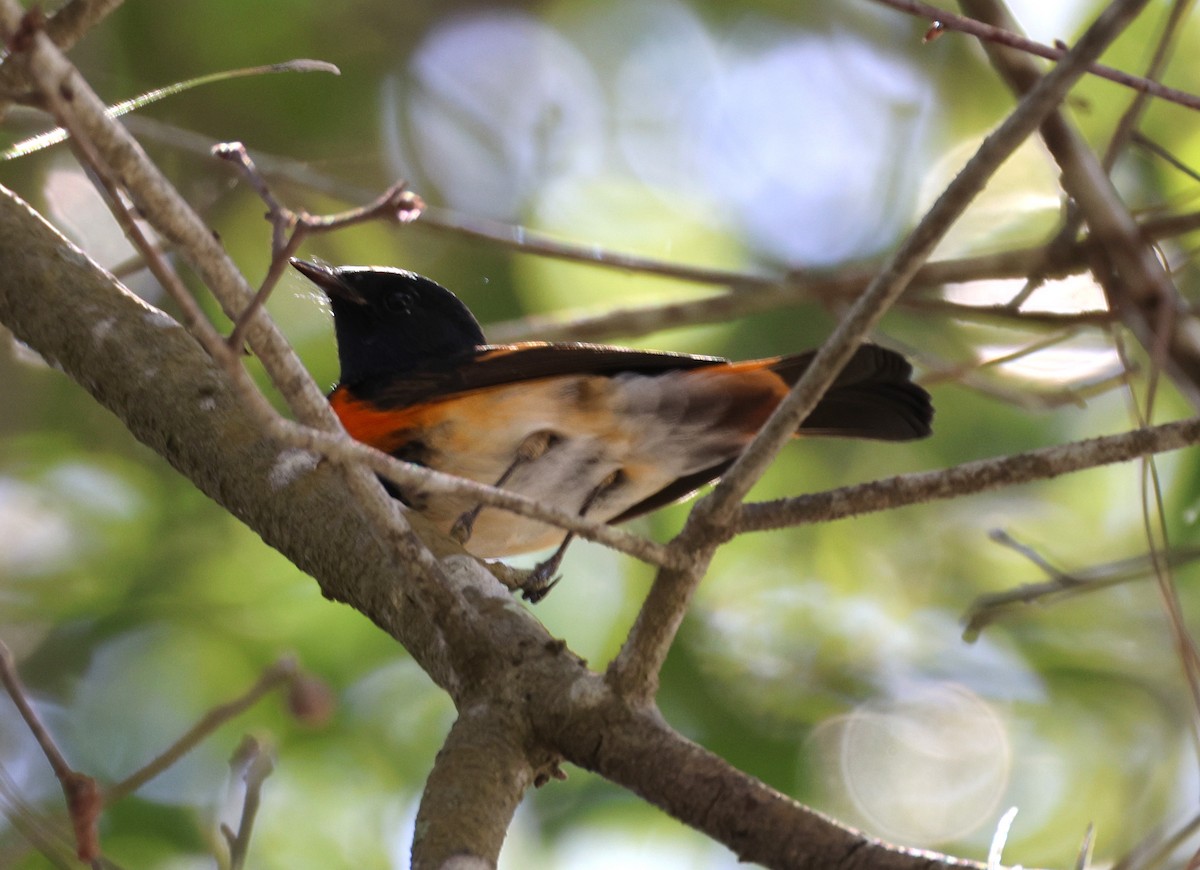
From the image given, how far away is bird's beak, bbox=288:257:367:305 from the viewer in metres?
3.51

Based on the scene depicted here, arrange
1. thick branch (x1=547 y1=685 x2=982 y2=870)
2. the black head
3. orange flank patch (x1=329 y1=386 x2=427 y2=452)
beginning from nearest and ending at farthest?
1. thick branch (x1=547 y1=685 x2=982 y2=870)
2. orange flank patch (x1=329 y1=386 x2=427 y2=452)
3. the black head

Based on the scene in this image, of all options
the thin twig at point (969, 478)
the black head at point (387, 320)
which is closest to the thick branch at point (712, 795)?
the thin twig at point (969, 478)

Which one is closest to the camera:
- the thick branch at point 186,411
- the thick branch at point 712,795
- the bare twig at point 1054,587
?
the thick branch at point 712,795

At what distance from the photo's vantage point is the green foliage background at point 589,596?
490cm

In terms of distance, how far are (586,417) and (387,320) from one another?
0.81 m

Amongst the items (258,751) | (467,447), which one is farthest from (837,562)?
(258,751)

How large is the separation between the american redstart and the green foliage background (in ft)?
4.39

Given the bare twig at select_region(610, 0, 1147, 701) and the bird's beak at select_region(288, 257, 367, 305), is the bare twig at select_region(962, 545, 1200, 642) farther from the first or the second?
the bird's beak at select_region(288, 257, 367, 305)

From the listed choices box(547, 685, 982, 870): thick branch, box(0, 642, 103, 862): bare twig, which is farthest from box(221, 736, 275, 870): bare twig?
box(547, 685, 982, 870): thick branch

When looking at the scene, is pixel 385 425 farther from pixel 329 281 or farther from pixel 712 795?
pixel 712 795

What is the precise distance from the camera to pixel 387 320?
12.1ft

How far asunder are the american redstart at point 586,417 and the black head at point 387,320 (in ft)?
0.82

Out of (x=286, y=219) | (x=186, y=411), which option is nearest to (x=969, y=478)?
(x=286, y=219)

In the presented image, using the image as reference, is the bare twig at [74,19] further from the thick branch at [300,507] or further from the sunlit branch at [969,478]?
the sunlit branch at [969,478]
